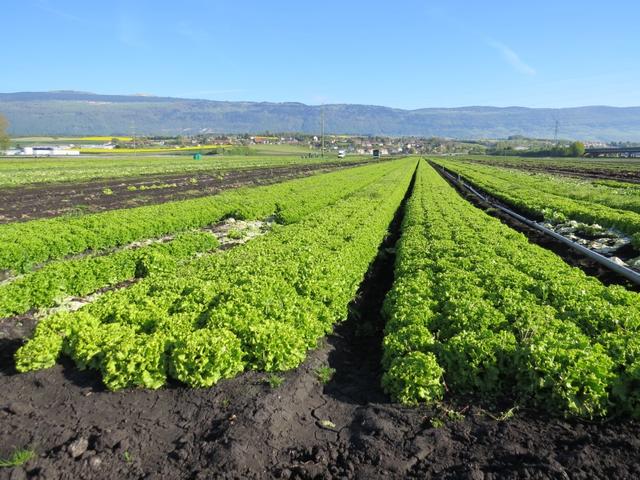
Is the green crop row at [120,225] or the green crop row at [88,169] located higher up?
the green crop row at [120,225]

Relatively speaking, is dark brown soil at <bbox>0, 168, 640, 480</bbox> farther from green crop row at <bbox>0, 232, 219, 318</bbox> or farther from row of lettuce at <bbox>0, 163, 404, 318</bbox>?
row of lettuce at <bbox>0, 163, 404, 318</bbox>

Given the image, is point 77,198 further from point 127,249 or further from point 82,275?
point 82,275

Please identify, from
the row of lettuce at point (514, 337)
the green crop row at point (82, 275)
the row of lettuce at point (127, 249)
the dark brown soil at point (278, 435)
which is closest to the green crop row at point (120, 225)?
the row of lettuce at point (127, 249)

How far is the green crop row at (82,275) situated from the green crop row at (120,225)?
170 centimetres

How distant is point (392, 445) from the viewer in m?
6.04

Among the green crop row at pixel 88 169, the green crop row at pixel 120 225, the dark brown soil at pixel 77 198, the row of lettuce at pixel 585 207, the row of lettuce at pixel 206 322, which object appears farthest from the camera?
the green crop row at pixel 88 169

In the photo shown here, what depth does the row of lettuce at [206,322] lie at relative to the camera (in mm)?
7219

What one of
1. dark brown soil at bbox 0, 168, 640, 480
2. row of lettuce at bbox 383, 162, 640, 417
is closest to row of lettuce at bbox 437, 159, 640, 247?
row of lettuce at bbox 383, 162, 640, 417

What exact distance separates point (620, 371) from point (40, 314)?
11938mm

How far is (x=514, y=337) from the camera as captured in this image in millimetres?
7520

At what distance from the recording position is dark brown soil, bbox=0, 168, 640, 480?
559cm

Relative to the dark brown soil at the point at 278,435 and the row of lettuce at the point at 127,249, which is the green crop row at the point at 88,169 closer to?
the row of lettuce at the point at 127,249

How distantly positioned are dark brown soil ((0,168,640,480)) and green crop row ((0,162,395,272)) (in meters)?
8.71

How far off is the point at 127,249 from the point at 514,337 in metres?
14.1
